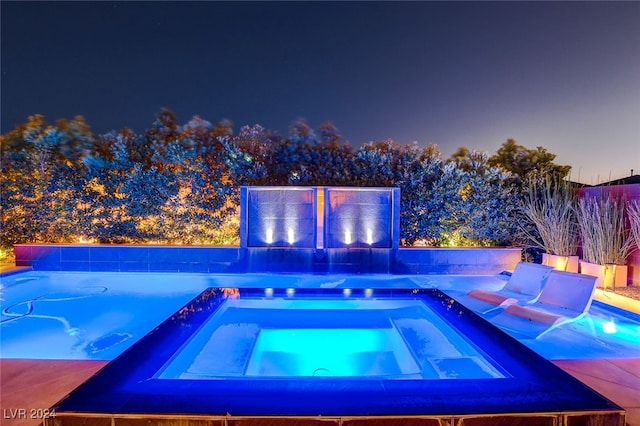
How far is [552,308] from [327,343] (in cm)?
323

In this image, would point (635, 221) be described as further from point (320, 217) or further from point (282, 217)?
point (282, 217)

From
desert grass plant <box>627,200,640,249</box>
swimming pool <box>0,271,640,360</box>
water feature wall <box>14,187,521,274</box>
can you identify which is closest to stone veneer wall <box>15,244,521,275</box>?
water feature wall <box>14,187,521,274</box>

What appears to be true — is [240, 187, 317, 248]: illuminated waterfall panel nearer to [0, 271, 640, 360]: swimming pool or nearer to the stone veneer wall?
the stone veneer wall

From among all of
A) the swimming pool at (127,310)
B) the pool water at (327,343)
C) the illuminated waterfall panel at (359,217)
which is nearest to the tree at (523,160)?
the swimming pool at (127,310)

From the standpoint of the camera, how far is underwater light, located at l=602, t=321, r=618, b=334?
4.46 m

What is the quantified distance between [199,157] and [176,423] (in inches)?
321

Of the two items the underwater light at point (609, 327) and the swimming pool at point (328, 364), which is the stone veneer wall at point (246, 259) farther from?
the underwater light at point (609, 327)

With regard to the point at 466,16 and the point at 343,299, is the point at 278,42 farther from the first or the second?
the point at 343,299

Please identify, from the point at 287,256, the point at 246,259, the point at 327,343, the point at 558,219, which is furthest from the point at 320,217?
the point at 558,219

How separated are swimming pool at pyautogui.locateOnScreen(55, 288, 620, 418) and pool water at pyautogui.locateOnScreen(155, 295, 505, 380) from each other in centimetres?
1

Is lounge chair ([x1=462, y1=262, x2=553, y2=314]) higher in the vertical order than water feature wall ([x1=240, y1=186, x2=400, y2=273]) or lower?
lower

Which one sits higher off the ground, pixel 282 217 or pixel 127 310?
pixel 282 217

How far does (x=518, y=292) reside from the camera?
5570 mm

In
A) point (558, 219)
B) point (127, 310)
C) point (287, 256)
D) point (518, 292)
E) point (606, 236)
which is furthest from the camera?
point (287, 256)
